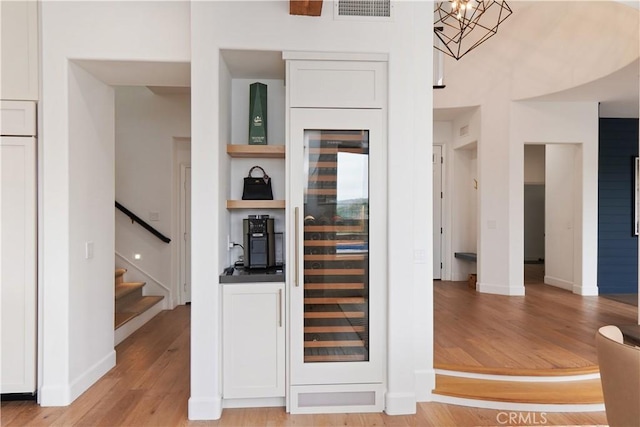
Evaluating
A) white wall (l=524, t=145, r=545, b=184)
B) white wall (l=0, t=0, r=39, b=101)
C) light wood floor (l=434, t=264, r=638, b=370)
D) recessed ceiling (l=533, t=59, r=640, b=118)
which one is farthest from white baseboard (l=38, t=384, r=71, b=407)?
white wall (l=524, t=145, r=545, b=184)

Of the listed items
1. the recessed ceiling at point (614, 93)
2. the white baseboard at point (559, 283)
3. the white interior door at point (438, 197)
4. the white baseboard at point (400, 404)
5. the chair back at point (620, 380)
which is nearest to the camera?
the chair back at point (620, 380)

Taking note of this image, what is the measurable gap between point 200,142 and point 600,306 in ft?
18.1

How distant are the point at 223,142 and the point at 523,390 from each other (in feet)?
9.75

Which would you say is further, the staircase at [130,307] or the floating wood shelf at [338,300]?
the staircase at [130,307]

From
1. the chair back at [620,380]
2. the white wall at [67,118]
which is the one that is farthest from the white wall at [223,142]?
the chair back at [620,380]

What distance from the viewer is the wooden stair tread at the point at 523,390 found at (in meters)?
2.71

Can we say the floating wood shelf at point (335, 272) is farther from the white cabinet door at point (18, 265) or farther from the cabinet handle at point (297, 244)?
the white cabinet door at point (18, 265)

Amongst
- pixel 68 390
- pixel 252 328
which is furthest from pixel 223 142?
pixel 68 390

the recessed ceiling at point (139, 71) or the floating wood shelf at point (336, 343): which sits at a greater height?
the recessed ceiling at point (139, 71)

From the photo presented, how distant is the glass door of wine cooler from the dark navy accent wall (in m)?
5.22

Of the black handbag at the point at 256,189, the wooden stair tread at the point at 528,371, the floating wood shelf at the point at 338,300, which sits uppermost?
the black handbag at the point at 256,189

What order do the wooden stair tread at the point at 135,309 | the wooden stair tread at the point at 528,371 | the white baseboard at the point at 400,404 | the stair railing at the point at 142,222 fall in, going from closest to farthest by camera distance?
the white baseboard at the point at 400,404
the wooden stair tread at the point at 528,371
the wooden stair tread at the point at 135,309
the stair railing at the point at 142,222

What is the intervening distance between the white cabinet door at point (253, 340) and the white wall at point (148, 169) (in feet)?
10.0

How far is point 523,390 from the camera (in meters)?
2.82
